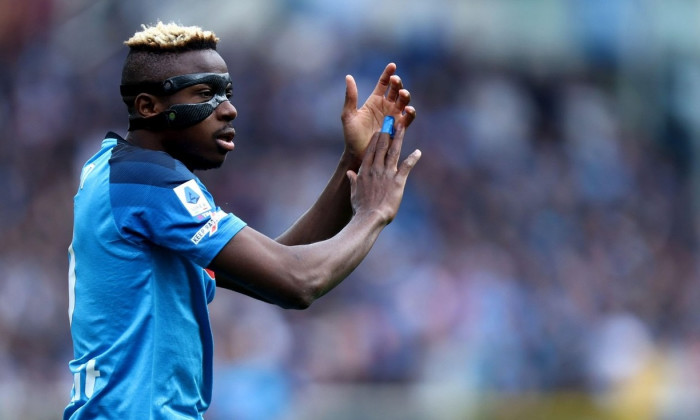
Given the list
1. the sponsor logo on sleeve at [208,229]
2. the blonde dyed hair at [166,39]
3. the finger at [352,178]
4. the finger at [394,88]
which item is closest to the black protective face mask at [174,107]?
the blonde dyed hair at [166,39]

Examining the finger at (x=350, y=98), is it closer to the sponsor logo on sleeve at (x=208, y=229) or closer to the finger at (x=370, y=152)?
the finger at (x=370, y=152)

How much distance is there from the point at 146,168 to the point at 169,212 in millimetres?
179

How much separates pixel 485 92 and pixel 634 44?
2751mm

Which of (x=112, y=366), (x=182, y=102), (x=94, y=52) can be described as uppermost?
(x=94, y=52)

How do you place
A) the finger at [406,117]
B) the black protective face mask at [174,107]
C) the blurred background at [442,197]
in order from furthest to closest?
the blurred background at [442,197], the finger at [406,117], the black protective face mask at [174,107]

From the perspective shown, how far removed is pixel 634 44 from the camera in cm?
1834

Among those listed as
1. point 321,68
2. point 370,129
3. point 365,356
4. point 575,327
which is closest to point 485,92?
point 321,68

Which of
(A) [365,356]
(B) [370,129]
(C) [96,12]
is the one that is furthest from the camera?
(C) [96,12]

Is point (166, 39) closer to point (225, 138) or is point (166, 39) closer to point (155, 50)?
point (155, 50)

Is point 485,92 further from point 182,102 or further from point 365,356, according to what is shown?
point 182,102

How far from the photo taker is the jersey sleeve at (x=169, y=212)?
3670 mm

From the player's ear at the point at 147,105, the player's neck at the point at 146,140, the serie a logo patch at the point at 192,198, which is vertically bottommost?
the serie a logo patch at the point at 192,198

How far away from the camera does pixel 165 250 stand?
12.5 ft

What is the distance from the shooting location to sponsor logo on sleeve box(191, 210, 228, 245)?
3.67 meters
